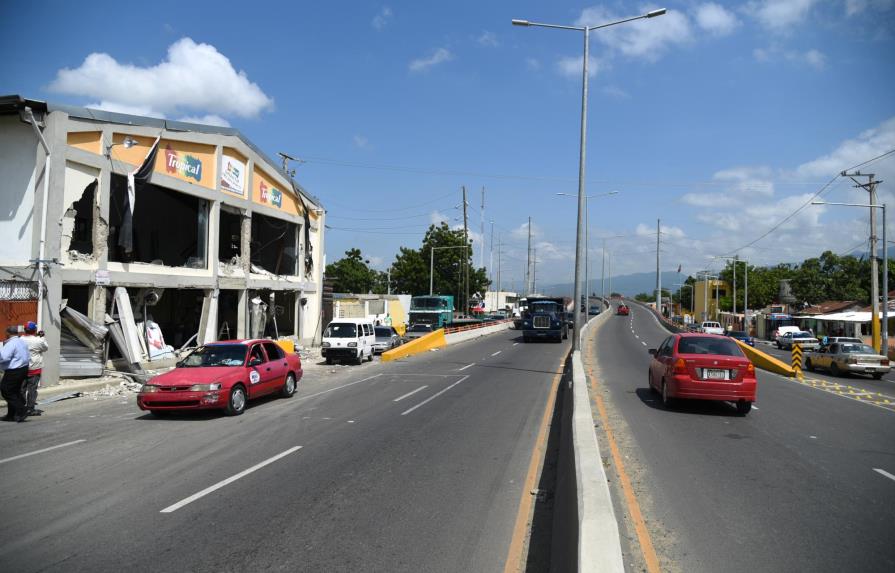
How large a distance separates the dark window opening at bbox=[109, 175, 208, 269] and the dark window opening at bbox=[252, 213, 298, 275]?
344 centimetres

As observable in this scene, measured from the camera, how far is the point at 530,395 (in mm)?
15258

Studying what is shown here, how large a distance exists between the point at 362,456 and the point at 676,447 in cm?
461

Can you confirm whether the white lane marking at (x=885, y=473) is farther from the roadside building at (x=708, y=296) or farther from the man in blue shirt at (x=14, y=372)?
the roadside building at (x=708, y=296)

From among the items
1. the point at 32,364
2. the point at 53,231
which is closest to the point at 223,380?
the point at 32,364

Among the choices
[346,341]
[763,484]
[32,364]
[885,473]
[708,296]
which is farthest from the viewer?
[708,296]

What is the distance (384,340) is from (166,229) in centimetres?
1126

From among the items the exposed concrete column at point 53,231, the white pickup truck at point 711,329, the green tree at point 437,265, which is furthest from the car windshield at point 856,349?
Answer: the green tree at point 437,265

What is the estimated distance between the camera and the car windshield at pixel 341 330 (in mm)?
24969

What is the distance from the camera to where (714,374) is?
38.8 ft

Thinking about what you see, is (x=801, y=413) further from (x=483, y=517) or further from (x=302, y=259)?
(x=302, y=259)

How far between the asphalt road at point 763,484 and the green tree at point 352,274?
77668 mm

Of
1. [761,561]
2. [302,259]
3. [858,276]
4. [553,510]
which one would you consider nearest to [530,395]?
[553,510]

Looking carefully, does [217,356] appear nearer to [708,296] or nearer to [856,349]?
[856,349]

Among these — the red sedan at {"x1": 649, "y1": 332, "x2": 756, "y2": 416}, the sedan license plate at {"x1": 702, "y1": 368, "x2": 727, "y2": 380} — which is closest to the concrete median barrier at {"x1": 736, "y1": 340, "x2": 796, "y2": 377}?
the red sedan at {"x1": 649, "y1": 332, "x2": 756, "y2": 416}
